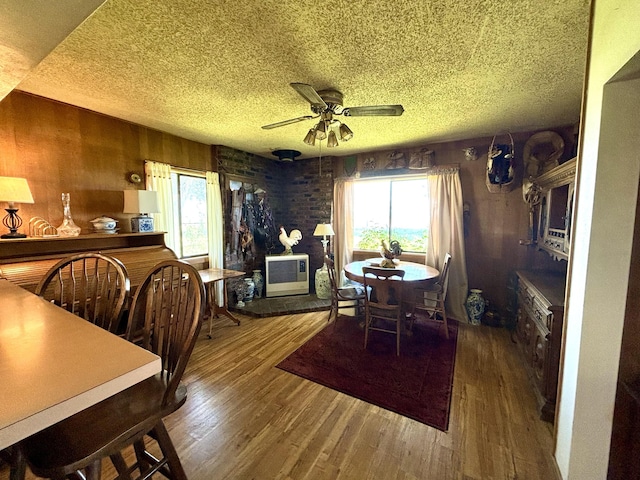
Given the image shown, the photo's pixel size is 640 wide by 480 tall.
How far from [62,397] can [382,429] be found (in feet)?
5.67

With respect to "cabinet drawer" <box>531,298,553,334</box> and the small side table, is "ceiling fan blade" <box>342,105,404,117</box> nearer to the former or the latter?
"cabinet drawer" <box>531,298,553,334</box>

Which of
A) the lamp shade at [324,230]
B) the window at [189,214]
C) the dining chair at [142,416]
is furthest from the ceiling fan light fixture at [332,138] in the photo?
the window at [189,214]

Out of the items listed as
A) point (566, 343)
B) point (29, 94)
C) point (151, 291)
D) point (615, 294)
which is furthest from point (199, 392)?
point (29, 94)

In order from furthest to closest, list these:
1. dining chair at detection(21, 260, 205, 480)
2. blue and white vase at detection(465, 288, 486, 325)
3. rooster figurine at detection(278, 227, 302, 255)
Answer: rooster figurine at detection(278, 227, 302, 255) < blue and white vase at detection(465, 288, 486, 325) < dining chair at detection(21, 260, 205, 480)

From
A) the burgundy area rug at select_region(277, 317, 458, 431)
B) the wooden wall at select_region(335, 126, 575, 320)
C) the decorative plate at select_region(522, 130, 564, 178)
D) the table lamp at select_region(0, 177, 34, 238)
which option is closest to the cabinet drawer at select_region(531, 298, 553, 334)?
the burgundy area rug at select_region(277, 317, 458, 431)

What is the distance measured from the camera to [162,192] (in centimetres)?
306

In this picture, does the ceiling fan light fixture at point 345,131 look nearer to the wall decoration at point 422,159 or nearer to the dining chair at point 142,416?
the dining chair at point 142,416

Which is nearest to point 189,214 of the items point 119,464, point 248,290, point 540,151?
point 248,290

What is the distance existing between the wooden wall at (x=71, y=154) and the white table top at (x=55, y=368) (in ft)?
6.29

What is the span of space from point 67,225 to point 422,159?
4.04 meters

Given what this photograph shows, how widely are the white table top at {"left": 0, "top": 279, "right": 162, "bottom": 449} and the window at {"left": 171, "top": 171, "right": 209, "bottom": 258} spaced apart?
2.50 metres

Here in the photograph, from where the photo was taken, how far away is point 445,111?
8.25 feet

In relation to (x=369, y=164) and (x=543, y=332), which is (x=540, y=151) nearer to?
(x=369, y=164)

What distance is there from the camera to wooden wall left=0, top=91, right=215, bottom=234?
213 centimetres
